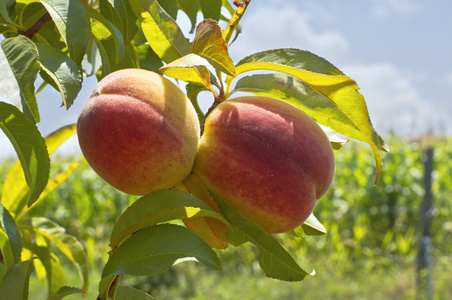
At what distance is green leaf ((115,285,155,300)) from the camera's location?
1.67ft

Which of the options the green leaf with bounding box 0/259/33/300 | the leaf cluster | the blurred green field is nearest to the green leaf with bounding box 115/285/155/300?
the leaf cluster

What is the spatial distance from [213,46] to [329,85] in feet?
0.39

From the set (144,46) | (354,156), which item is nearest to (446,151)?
(354,156)

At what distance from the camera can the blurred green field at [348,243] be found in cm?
378

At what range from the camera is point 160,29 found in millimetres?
484

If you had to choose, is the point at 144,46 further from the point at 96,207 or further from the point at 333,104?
the point at 96,207

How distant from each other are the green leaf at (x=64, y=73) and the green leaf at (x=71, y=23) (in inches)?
0.6

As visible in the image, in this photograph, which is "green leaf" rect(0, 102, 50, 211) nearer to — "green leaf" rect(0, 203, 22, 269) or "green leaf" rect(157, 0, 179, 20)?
"green leaf" rect(0, 203, 22, 269)

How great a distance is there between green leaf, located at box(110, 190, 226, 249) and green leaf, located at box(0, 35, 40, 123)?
0.41 ft

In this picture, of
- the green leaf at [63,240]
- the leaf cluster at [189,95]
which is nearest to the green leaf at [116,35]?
the leaf cluster at [189,95]

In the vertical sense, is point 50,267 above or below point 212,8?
below

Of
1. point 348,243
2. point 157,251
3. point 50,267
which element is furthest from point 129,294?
point 348,243

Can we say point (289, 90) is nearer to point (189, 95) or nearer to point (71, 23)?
point (189, 95)

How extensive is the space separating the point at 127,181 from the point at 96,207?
230 inches
